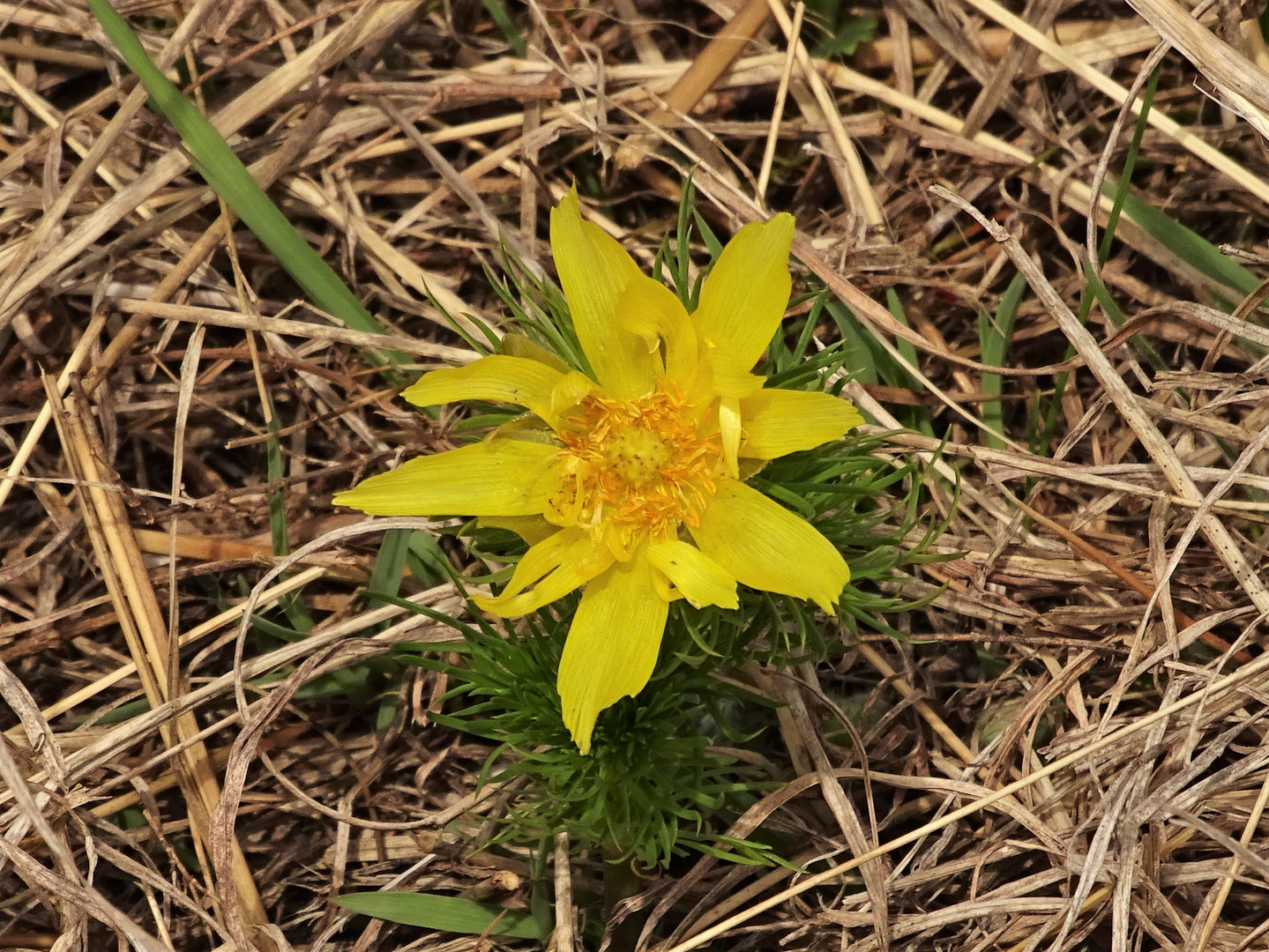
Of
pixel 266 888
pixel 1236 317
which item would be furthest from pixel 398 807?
pixel 1236 317

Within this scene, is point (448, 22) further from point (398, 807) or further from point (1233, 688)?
point (1233, 688)

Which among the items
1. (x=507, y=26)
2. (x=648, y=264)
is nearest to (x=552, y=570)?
(x=648, y=264)

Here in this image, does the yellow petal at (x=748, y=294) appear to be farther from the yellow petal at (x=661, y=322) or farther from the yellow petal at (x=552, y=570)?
the yellow petal at (x=552, y=570)

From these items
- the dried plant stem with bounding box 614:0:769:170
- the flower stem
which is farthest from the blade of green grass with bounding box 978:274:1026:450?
the flower stem

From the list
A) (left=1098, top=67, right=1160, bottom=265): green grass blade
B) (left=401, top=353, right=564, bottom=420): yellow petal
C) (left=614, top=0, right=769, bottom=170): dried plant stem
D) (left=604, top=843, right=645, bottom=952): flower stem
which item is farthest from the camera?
(left=614, top=0, right=769, bottom=170): dried plant stem

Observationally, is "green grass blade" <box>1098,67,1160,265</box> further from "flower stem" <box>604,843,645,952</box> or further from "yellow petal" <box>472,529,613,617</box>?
"flower stem" <box>604,843,645,952</box>

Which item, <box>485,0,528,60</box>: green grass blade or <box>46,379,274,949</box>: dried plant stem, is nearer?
<box>46,379,274,949</box>: dried plant stem

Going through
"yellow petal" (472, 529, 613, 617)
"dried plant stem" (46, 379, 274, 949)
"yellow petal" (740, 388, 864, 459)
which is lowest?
"dried plant stem" (46, 379, 274, 949)

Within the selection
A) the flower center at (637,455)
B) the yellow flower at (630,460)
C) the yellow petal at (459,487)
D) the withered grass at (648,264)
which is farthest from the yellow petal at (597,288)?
the withered grass at (648,264)
